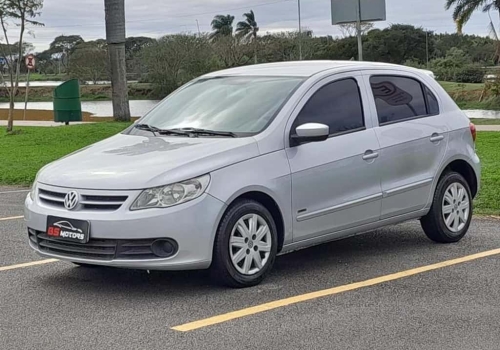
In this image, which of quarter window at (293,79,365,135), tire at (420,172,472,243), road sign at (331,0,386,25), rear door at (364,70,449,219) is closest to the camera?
quarter window at (293,79,365,135)

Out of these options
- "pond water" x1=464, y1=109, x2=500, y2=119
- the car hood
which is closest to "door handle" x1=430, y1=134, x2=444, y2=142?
the car hood

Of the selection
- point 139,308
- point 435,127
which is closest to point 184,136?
point 139,308

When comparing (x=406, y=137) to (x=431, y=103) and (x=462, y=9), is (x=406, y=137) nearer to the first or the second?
(x=431, y=103)

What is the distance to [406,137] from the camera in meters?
7.23

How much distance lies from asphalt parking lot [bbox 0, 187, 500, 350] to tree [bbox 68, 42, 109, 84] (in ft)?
206

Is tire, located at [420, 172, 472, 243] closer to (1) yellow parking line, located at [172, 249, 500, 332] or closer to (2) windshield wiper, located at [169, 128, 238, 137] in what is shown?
(1) yellow parking line, located at [172, 249, 500, 332]

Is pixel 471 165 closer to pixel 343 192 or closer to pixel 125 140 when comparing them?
pixel 343 192

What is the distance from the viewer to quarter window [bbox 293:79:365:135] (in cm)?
668

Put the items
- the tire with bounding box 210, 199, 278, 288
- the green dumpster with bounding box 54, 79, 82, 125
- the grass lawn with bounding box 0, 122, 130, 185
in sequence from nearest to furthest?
1. the tire with bounding box 210, 199, 278, 288
2. the grass lawn with bounding box 0, 122, 130, 185
3. the green dumpster with bounding box 54, 79, 82, 125

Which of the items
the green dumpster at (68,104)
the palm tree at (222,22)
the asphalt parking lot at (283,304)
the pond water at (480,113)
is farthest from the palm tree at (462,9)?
the palm tree at (222,22)

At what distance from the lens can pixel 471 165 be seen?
25.8 feet

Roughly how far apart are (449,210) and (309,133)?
213 cm

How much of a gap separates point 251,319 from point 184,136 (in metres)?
1.85

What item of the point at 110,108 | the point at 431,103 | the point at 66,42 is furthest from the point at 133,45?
the point at 431,103
